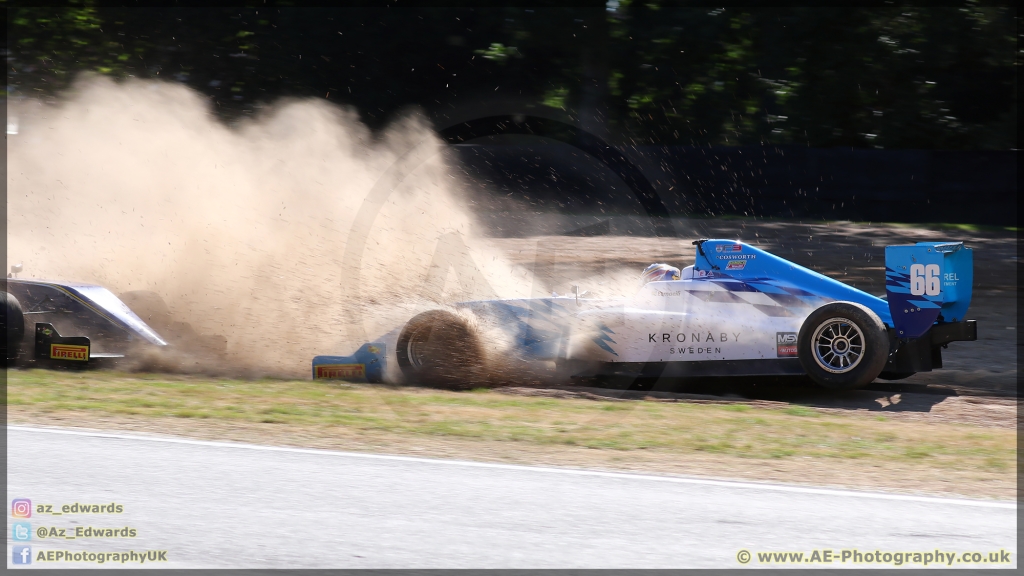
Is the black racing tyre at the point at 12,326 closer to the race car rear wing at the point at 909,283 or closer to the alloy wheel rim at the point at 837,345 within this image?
the race car rear wing at the point at 909,283

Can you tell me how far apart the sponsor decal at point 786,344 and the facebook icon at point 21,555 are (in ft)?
20.5

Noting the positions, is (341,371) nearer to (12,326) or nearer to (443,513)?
(12,326)

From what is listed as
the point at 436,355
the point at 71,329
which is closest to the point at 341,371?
the point at 436,355

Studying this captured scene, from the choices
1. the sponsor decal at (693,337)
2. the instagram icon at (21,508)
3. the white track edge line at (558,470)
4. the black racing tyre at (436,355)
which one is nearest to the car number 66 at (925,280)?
the sponsor decal at (693,337)

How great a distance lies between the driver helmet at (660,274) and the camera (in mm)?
9242

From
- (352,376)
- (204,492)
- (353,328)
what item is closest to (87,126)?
(353,328)

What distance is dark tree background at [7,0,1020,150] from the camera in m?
21.1

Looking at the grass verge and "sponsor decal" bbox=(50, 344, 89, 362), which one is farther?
"sponsor decal" bbox=(50, 344, 89, 362)

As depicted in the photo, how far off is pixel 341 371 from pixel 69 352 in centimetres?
268

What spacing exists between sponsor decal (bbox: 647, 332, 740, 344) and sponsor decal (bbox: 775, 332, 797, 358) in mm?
353

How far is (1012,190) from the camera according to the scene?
60.4 feet

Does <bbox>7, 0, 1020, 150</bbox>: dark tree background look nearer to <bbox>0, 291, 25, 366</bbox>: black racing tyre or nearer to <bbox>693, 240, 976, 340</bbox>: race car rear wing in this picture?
<bbox>693, 240, 976, 340</bbox>: race car rear wing

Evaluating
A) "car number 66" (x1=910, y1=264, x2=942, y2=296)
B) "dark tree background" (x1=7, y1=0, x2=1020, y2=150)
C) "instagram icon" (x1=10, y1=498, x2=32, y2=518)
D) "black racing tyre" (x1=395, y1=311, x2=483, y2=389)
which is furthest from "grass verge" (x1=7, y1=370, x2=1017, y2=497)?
"dark tree background" (x1=7, y1=0, x2=1020, y2=150)

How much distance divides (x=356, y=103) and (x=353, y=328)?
16347mm
